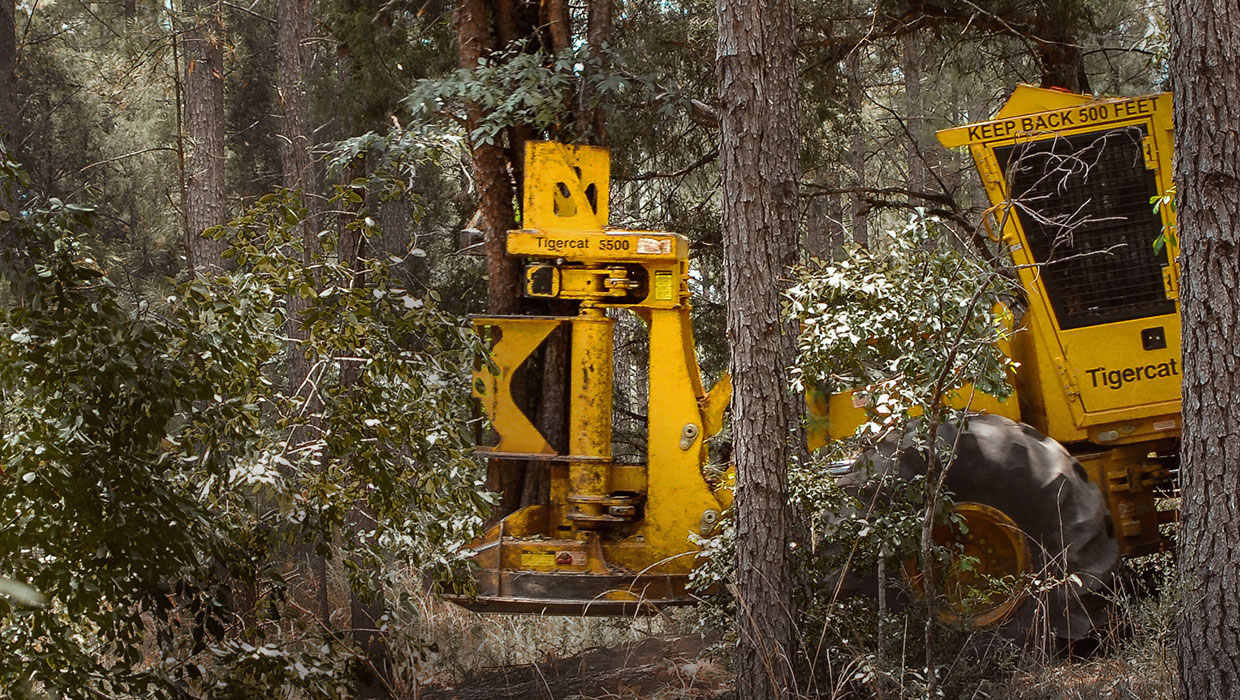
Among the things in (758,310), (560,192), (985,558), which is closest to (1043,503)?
(985,558)

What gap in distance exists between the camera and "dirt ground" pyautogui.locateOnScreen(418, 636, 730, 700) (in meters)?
6.52

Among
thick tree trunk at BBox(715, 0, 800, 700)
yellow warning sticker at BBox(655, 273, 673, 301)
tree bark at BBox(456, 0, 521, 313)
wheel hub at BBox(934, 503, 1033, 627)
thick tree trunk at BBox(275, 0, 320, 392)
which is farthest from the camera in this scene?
thick tree trunk at BBox(275, 0, 320, 392)

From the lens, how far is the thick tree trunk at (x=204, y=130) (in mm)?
11266

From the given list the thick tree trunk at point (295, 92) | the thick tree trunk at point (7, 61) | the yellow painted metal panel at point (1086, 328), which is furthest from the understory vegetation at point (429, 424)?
the thick tree trunk at point (7, 61)

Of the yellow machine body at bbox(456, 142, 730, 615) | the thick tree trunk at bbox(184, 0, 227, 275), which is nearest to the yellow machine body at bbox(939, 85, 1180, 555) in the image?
the yellow machine body at bbox(456, 142, 730, 615)

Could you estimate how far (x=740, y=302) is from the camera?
17.2 feet

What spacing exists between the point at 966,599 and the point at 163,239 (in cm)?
1424

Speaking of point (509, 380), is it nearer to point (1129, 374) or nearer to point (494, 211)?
point (494, 211)

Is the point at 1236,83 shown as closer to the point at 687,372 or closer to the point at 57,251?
the point at 687,372

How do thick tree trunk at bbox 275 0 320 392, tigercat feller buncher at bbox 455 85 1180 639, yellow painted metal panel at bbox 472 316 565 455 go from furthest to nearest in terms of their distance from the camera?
thick tree trunk at bbox 275 0 320 392
yellow painted metal panel at bbox 472 316 565 455
tigercat feller buncher at bbox 455 85 1180 639

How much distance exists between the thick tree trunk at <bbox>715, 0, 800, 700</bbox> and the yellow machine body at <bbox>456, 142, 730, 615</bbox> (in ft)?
3.94

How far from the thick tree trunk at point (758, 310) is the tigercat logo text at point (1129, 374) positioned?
243cm

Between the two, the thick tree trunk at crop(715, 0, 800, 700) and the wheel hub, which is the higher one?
the thick tree trunk at crop(715, 0, 800, 700)

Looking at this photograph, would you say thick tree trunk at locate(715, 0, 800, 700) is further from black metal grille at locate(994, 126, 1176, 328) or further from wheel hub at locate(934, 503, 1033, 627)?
black metal grille at locate(994, 126, 1176, 328)
